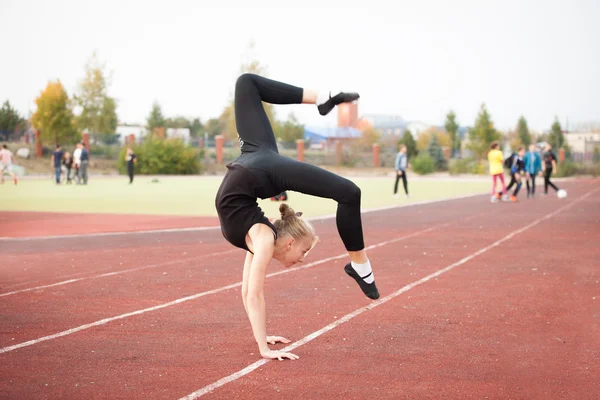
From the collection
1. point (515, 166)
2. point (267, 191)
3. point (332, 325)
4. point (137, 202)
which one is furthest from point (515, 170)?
point (267, 191)

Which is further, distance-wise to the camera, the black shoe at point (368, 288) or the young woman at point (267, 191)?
the black shoe at point (368, 288)

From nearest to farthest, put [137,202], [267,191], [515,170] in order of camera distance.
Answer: [267,191] < [137,202] < [515,170]

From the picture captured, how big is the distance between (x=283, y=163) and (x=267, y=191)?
25 cm

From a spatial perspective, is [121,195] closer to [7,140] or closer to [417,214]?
[417,214]

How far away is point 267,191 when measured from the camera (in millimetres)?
5512

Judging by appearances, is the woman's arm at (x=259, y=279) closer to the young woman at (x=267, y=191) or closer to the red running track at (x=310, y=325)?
the young woman at (x=267, y=191)

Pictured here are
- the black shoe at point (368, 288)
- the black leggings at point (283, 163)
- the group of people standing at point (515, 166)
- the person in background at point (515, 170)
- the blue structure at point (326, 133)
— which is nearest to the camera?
the black leggings at point (283, 163)

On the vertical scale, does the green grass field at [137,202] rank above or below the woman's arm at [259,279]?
below

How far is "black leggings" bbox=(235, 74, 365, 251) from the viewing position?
5.37 metres

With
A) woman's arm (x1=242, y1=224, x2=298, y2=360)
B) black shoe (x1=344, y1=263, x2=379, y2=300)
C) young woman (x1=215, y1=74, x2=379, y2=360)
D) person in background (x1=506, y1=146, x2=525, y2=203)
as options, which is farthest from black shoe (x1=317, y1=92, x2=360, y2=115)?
person in background (x1=506, y1=146, x2=525, y2=203)

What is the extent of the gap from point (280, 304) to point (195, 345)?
2027 mm

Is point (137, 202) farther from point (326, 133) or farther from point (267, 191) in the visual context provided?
point (326, 133)

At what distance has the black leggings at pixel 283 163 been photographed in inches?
211

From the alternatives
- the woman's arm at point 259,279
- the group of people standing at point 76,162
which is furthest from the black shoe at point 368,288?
the group of people standing at point 76,162
